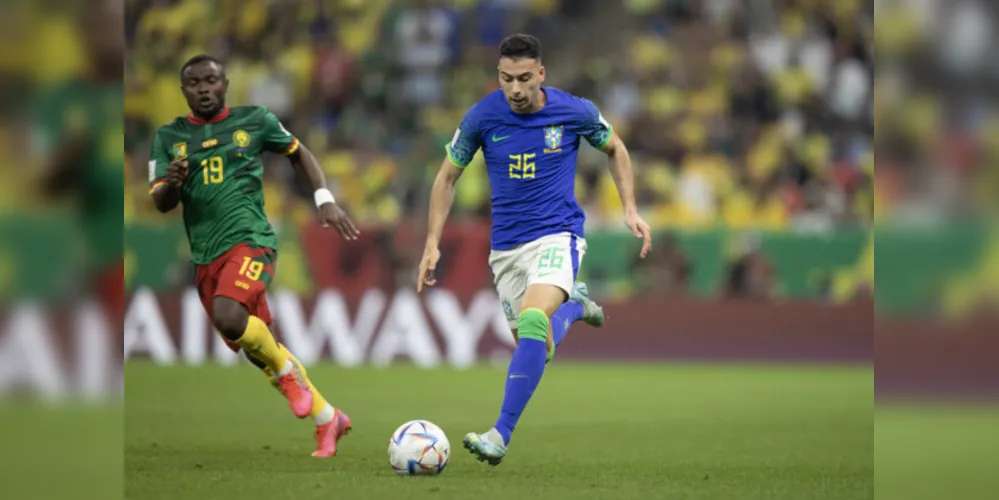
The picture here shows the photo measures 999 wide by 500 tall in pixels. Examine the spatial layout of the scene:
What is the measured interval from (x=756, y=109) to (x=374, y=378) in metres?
8.83

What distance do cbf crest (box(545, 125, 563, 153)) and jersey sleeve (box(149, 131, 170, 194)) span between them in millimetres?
2341

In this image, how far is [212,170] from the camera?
27.1 ft

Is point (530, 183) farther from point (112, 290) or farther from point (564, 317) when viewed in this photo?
point (112, 290)

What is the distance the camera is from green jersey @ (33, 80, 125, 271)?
7.48ft

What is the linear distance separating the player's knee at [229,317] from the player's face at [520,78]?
6.74ft

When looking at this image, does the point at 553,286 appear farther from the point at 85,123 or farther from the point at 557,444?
the point at 85,123

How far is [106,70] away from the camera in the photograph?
7.67ft

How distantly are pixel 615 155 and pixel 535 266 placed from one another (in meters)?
1.02

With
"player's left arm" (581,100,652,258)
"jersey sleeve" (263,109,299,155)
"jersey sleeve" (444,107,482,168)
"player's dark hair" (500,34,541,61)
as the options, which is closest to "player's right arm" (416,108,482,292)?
"jersey sleeve" (444,107,482,168)

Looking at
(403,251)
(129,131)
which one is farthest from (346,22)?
(403,251)

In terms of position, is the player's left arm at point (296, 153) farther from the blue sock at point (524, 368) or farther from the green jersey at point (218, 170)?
the blue sock at point (524, 368)

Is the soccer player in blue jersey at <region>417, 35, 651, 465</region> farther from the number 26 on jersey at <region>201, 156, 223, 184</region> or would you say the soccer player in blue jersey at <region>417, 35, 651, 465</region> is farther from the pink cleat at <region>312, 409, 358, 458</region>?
the number 26 on jersey at <region>201, 156, 223, 184</region>

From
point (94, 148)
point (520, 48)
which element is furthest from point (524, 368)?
point (94, 148)

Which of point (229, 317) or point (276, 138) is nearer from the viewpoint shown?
point (229, 317)
